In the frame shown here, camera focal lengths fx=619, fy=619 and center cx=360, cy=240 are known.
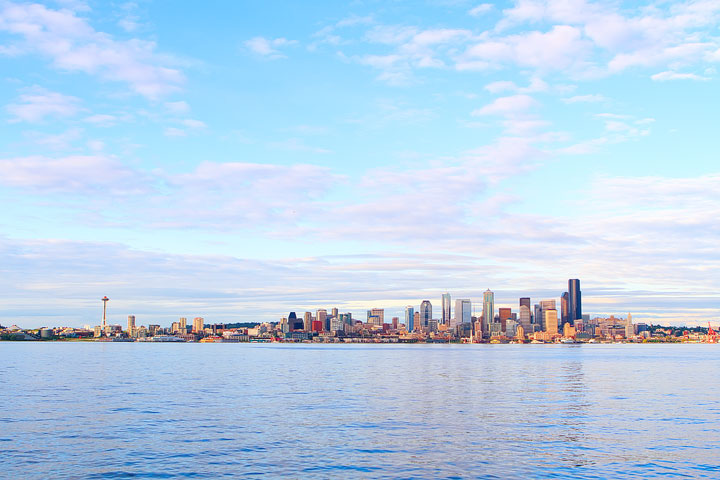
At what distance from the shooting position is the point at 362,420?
196 ft

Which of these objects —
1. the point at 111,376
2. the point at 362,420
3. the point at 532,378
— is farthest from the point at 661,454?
the point at 111,376

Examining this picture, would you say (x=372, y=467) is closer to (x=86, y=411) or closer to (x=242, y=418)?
(x=242, y=418)

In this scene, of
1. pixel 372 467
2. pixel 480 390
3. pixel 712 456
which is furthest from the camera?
pixel 480 390

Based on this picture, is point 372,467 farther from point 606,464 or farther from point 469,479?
point 606,464

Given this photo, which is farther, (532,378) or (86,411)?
(532,378)

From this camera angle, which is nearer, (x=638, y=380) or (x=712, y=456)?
(x=712, y=456)

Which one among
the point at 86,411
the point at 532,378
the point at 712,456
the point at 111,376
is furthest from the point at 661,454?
the point at 111,376

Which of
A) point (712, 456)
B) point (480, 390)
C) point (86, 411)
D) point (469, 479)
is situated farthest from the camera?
point (480, 390)

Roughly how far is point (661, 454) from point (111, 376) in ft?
331

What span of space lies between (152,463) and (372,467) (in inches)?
583

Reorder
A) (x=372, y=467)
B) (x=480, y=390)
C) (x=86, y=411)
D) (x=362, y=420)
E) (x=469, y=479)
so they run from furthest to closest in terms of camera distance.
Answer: (x=480, y=390) < (x=86, y=411) < (x=362, y=420) < (x=372, y=467) < (x=469, y=479)

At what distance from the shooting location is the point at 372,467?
40.8 metres

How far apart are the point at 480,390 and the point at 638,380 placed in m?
40.0

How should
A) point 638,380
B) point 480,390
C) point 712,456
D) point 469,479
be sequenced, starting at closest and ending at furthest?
point 469,479
point 712,456
point 480,390
point 638,380
